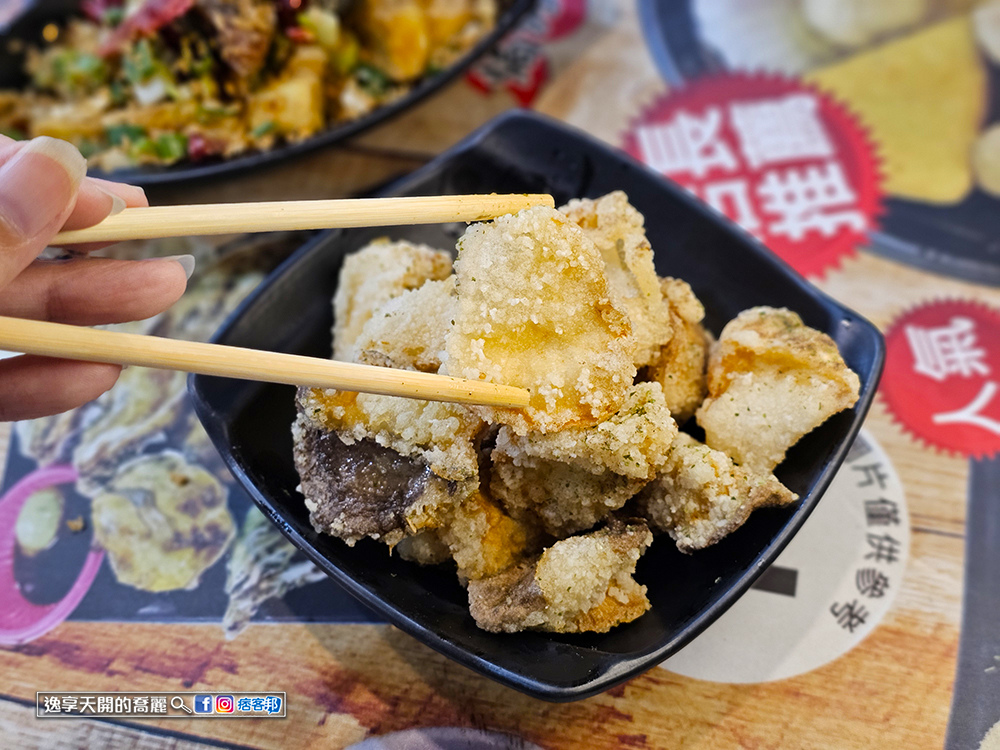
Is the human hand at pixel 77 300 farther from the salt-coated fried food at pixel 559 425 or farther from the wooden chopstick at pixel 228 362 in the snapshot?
the salt-coated fried food at pixel 559 425

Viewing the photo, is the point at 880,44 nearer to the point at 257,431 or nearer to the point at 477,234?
the point at 477,234

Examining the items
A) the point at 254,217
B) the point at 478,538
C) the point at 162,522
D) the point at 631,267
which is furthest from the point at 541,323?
the point at 162,522

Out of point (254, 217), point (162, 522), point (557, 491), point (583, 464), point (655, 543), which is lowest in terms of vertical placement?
point (162, 522)

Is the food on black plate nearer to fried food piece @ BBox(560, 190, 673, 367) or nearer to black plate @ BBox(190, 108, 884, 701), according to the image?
black plate @ BBox(190, 108, 884, 701)

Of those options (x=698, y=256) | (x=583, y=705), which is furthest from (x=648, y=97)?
(x=583, y=705)

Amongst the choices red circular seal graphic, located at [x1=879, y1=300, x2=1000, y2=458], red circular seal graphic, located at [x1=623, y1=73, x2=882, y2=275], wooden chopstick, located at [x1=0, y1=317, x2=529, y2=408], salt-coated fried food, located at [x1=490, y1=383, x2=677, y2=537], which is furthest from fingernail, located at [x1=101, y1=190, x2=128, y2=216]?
red circular seal graphic, located at [x1=879, y1=300, x2=1000, y2=458]

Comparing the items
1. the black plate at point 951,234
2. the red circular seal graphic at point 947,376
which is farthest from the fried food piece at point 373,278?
the black plate at point 951,234

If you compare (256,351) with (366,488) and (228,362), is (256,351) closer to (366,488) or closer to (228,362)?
(228,362)
